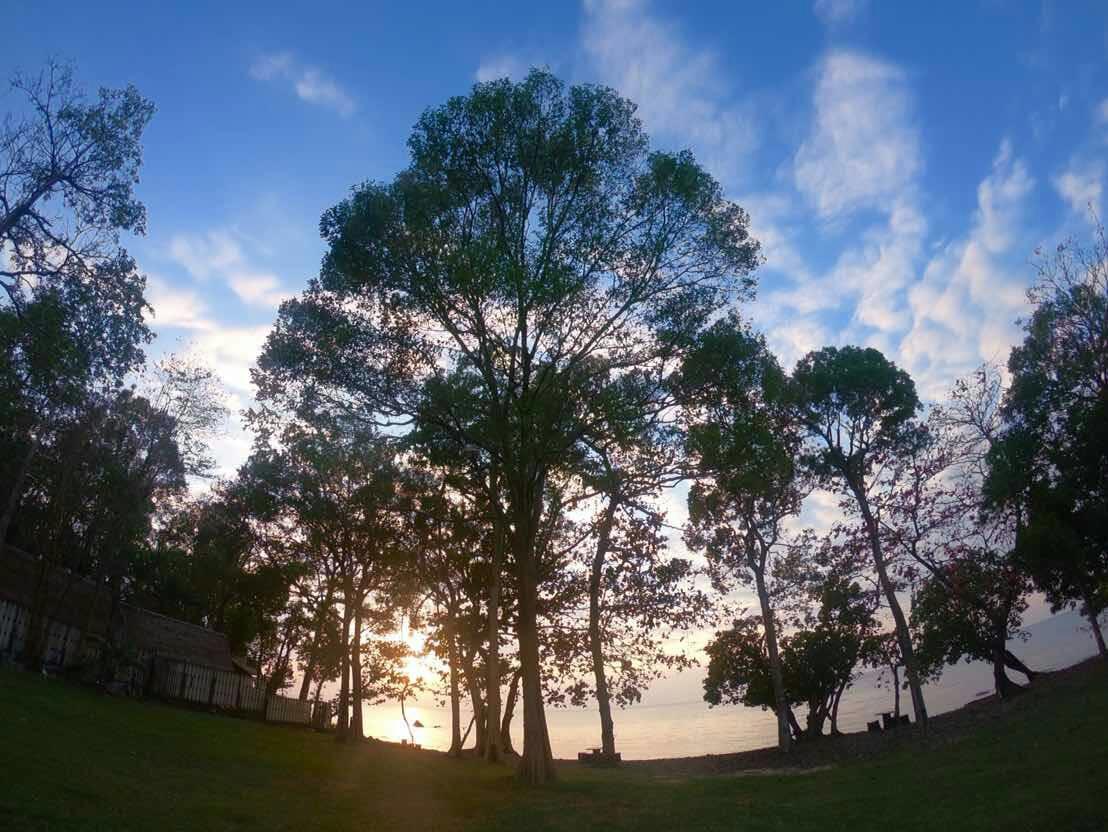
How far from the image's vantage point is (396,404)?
20750 mm

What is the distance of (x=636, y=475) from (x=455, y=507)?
10.7 m

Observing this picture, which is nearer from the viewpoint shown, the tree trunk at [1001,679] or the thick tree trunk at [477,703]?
the tree trunk at [1001,679]

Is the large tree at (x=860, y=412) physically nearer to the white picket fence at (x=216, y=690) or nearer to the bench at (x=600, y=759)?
the bench at (x=600, y=759)

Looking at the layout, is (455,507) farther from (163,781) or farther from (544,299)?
(163,781)

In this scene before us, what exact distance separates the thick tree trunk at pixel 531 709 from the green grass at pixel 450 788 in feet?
2.06

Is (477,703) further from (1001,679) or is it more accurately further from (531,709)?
(1001,679)

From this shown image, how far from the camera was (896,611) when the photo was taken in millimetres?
29688

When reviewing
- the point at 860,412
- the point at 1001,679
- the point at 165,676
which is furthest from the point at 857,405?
the point at 165,676

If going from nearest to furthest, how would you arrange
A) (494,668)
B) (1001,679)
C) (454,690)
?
(494,668), (1001,679), (454,690)

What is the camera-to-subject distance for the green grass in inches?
439

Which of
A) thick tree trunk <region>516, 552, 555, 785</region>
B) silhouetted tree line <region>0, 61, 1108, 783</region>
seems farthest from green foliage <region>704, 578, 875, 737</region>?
thick tree trunk <region>516, 552, 555, 785</region>

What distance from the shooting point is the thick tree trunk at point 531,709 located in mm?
18469

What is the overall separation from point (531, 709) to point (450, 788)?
2.69 m

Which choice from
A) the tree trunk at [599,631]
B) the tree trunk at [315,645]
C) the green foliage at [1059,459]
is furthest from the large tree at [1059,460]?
the tree trunk at [315,645]
